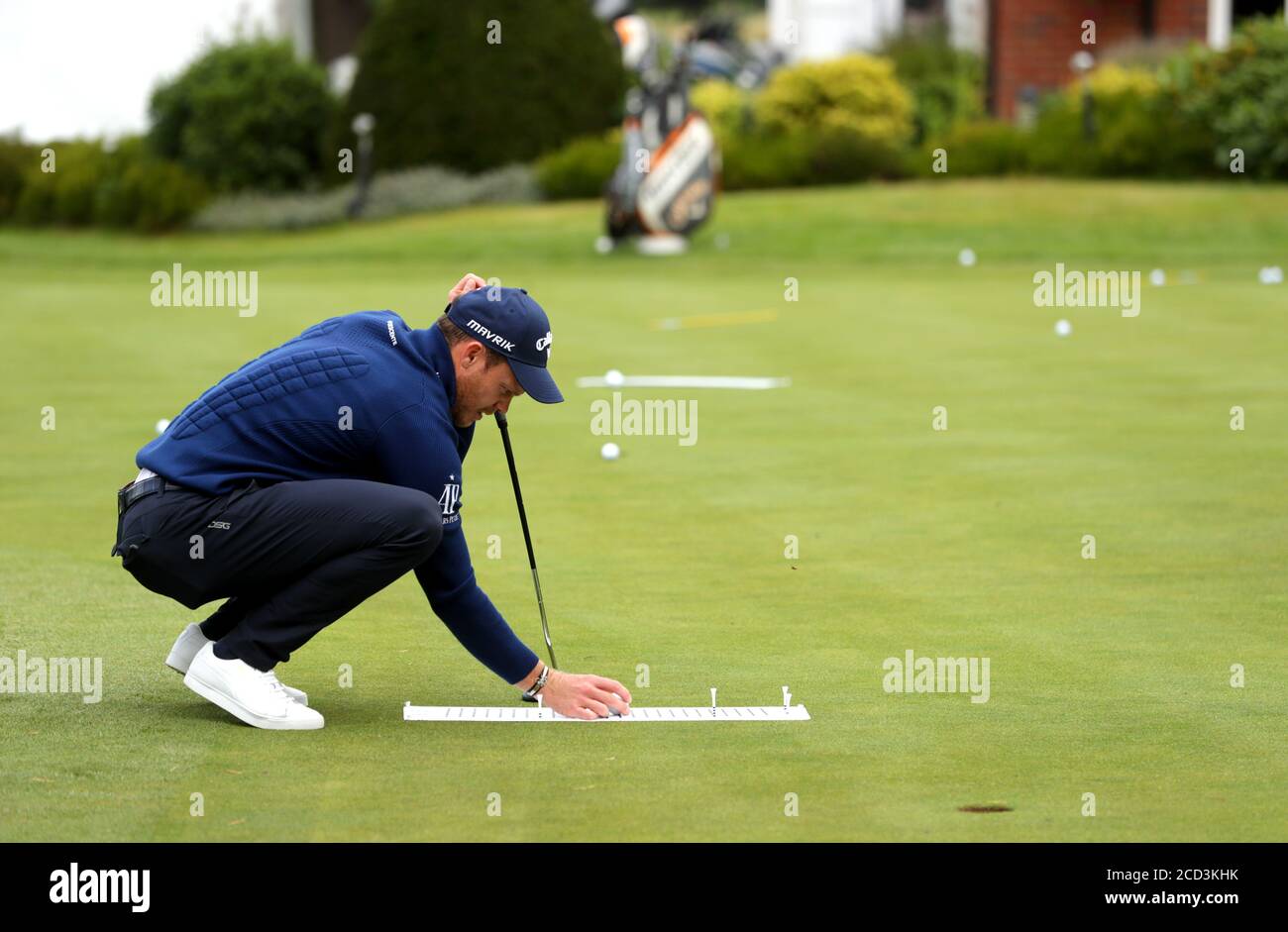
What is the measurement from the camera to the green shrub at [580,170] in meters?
30.6

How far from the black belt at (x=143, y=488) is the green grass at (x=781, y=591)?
0.68 m

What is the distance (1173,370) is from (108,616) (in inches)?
376

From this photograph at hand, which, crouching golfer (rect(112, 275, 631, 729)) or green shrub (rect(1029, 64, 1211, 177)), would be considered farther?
green shrub (rect(1029, 64, 1211, 177))

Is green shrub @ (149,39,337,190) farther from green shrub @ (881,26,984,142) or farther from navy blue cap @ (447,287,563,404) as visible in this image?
navy blue cap @ (447,287,563,404)

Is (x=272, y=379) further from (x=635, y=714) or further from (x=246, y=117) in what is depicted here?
(x=246, y=117)

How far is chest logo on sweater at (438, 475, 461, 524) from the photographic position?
603 centimetres

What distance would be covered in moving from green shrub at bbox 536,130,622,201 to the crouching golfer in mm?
24614

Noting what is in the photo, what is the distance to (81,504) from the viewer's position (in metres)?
10.8

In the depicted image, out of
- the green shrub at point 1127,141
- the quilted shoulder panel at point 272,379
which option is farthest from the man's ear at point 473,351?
the green shrub at point 1127,141

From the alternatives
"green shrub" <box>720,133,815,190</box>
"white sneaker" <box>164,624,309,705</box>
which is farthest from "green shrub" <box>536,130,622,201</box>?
"white sneaker" <box>164,624,309,705</box>

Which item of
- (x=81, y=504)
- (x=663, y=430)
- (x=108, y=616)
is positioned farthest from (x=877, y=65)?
(x=108, y=616)

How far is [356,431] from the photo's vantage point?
19.7 feet
